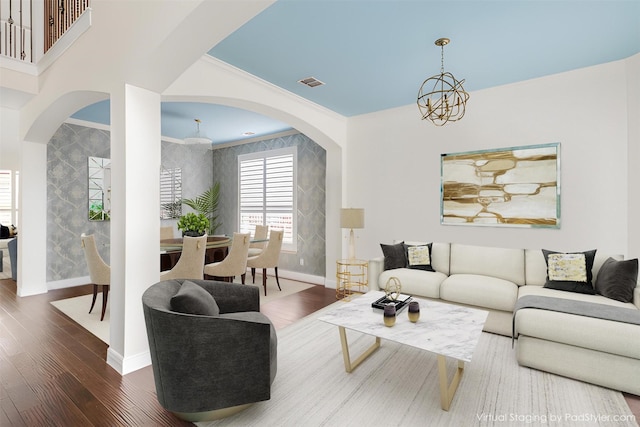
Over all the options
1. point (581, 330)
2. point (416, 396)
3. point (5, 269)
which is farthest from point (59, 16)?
point (581, 330)

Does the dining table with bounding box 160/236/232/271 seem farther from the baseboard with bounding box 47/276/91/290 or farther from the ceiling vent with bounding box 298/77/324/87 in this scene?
the ceiling vent with bounding box 298/77/324/87

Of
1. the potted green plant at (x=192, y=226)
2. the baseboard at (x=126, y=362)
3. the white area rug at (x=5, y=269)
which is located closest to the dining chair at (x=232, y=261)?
the potted green plant at (x=192, y=226)

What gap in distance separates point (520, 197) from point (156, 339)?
4190 mm

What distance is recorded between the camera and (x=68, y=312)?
3.98 m

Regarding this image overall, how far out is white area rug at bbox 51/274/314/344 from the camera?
348cm

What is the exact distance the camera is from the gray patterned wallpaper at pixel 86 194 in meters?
5.18

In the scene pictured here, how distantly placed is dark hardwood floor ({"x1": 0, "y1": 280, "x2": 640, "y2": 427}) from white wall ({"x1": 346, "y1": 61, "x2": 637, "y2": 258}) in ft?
6.69

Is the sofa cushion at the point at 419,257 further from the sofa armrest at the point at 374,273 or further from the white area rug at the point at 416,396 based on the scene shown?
the white area rug at the point at 416,396

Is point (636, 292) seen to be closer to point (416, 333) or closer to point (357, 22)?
point (416, 333)

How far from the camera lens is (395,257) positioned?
4273 millimetres

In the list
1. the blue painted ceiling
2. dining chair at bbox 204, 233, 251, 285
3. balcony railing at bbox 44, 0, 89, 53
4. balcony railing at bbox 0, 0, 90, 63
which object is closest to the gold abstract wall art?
the blue painted ceiling

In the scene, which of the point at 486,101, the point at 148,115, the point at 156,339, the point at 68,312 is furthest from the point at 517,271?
the point at 68,312

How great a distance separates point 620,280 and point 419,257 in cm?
195

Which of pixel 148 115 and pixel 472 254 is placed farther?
pixel 472 254
